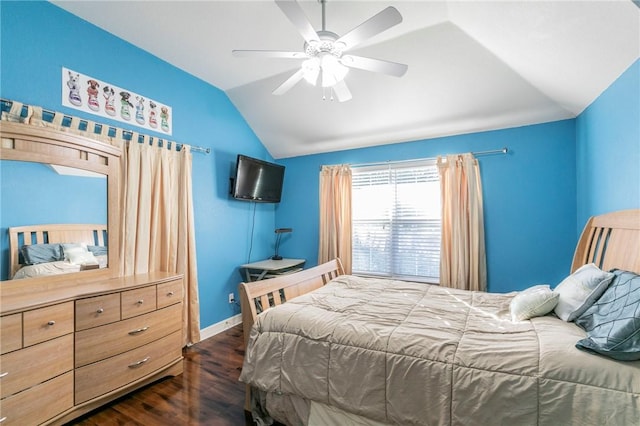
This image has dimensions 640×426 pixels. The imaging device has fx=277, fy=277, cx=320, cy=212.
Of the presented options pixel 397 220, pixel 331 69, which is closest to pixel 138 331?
pixel 331 69

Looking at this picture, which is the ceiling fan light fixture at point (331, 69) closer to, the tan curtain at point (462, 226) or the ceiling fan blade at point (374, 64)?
the ceiling fan blade at point (374, 64)

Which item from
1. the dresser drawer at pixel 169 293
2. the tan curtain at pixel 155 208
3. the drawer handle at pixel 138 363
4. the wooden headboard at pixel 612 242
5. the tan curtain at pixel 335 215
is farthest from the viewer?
the tan curtain at pixel 335 215

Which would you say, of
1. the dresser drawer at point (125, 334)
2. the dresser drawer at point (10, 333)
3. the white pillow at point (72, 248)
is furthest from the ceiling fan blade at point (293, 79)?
the dresser drawer at point (10, 333)

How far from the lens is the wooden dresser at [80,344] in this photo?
1.53 meters

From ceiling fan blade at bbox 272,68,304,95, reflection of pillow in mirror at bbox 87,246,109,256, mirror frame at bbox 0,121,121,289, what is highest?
ceiling fan blade at bbox 272,68,304,95

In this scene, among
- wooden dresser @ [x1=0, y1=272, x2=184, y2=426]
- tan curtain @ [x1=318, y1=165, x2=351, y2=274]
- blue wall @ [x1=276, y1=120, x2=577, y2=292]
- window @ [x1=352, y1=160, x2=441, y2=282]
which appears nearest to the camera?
wooden dresser @ [x1=0, y1=272, x2=184, y2=426]

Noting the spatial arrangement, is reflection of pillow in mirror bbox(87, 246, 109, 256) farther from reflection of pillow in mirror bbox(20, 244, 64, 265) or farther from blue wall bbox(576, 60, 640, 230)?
blue wall bbox(576, 60, 640, 230)

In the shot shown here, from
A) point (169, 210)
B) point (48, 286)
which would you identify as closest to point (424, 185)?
point (169, 210)

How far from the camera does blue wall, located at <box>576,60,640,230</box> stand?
1.84 metres

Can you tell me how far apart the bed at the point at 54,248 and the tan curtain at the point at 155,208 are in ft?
0.73

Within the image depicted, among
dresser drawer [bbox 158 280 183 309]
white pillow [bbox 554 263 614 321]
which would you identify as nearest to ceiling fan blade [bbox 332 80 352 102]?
white pillow [bbox 554 263 614 321]

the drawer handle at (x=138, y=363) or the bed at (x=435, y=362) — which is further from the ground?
the bed at (x=435, y=362)

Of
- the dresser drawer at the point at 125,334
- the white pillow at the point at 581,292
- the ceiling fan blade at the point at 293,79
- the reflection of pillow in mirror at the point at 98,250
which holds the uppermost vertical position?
the ceiling fan blade at the point at 293,79

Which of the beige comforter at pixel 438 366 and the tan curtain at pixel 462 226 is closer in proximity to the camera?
the beige comforter at pixel 438 366
